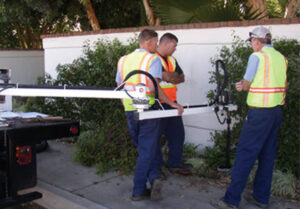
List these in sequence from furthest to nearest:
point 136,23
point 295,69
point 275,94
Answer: point 136,23, point 295,69, point 275,94

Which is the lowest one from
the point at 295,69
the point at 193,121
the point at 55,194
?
the point at 55,194

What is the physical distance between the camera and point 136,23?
36.8 feet

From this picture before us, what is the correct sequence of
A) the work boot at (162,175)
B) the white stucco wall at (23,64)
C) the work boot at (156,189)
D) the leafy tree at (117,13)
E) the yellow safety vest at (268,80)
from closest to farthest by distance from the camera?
the yellow safety vest at (268,80), the work boot at (156,189), the work boot at (162,175), the leafy tree at (117,13), the white stucco wall at (23,64)

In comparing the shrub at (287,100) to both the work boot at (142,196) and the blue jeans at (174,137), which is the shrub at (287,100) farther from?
the work boot at (142,196)

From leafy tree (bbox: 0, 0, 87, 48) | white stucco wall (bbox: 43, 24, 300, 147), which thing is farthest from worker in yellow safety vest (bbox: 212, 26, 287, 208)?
leafy tree (bbox: 0, 0, 87, 48)

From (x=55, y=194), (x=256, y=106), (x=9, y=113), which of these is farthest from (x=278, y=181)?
(x=9, y=113)

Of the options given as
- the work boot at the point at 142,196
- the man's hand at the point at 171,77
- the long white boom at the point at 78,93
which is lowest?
the work boot at the point at 142,196

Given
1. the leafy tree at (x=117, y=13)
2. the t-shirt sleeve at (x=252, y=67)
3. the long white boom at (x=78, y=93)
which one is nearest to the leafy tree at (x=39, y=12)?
the leafy tree at (x=117, y=13)

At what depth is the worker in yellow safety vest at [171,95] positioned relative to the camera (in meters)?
4.75

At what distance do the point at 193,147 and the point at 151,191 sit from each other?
76.0 inches

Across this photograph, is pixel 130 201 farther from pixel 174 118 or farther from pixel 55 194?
pixel 174 118

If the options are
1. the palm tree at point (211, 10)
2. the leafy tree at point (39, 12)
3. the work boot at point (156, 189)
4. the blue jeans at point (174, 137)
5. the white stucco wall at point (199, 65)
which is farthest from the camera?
the leafy tree at point (39, 12)

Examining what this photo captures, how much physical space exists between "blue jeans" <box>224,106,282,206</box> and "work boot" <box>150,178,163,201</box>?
77 centimetres

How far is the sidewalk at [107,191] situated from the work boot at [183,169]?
75mm
